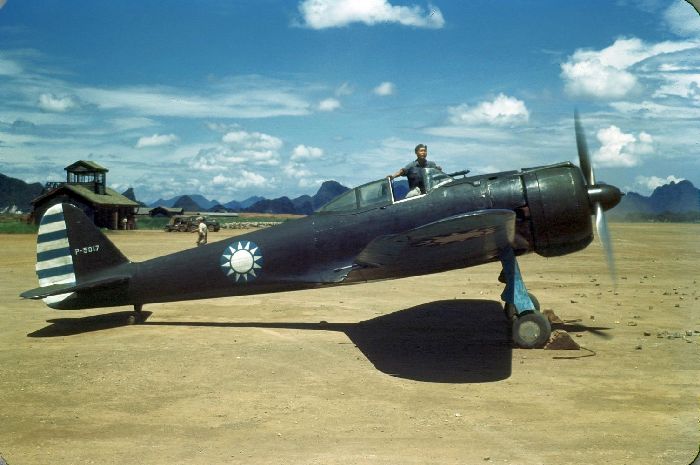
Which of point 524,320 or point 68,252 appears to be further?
point 68,252

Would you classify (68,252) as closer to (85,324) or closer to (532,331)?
(85,324)

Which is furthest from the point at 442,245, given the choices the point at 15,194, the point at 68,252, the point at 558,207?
the point at 15,194

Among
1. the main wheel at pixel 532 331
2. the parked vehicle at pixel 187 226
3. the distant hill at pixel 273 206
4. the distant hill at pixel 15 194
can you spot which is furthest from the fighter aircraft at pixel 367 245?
the distant hill at pixel 273 206

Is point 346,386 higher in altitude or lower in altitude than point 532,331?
lower

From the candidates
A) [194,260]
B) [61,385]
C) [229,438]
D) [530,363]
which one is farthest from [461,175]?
[61,385]

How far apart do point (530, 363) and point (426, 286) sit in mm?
8041

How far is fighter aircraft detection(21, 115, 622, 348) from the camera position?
317 inches

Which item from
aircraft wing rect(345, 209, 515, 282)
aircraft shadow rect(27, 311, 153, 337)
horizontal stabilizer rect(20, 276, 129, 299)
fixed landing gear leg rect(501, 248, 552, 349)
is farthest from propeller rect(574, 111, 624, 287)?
aircraft shadow rect(27, 311, 153, 337)

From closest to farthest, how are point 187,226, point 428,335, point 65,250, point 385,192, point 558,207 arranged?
point 558,207 → point 385,192 → point 428,335 → point 65,250 → point 187,226

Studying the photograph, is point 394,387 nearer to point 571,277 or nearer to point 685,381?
point 685,381

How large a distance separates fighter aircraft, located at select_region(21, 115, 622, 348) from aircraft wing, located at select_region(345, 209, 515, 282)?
21 mm

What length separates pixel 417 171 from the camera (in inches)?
355

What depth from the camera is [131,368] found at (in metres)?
7.32

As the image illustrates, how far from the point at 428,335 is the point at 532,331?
1.83 m
